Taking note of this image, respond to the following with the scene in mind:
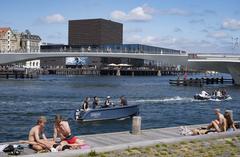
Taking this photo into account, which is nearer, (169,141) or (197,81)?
(169,141)

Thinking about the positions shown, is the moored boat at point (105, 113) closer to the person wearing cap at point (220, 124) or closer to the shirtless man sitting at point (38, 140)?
the person wearing cap at point (220, 124)

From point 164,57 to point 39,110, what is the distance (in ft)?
237

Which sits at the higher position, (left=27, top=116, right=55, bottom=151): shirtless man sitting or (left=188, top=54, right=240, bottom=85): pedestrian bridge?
(left=188, top=54, right=240, bottom=85): pedestrian bridge

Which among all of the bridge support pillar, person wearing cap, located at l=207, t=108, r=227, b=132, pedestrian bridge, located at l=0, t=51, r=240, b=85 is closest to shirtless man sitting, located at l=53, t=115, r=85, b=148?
person wearing cap, located at l=207, t=108, r=227, b=132

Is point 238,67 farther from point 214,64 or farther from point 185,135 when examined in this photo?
point 185,135

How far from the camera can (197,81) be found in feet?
347

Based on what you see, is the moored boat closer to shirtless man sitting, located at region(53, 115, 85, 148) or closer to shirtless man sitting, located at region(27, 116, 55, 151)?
shirtless man sitting, located at region(53, 115, 85, 148)

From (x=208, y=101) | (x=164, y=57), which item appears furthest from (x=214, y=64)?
(x=208, y=101)

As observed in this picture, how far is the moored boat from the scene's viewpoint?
3506cm

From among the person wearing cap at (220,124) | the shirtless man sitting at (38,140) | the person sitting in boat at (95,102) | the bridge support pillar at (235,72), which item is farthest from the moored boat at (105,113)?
the bridge support pillar at (235,72)

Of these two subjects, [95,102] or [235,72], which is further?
[235,72]

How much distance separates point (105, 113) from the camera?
36031 millimetres

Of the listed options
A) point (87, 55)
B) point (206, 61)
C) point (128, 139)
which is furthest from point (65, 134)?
point (87, 55)

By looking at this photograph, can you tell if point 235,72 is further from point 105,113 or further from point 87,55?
point 105,113
